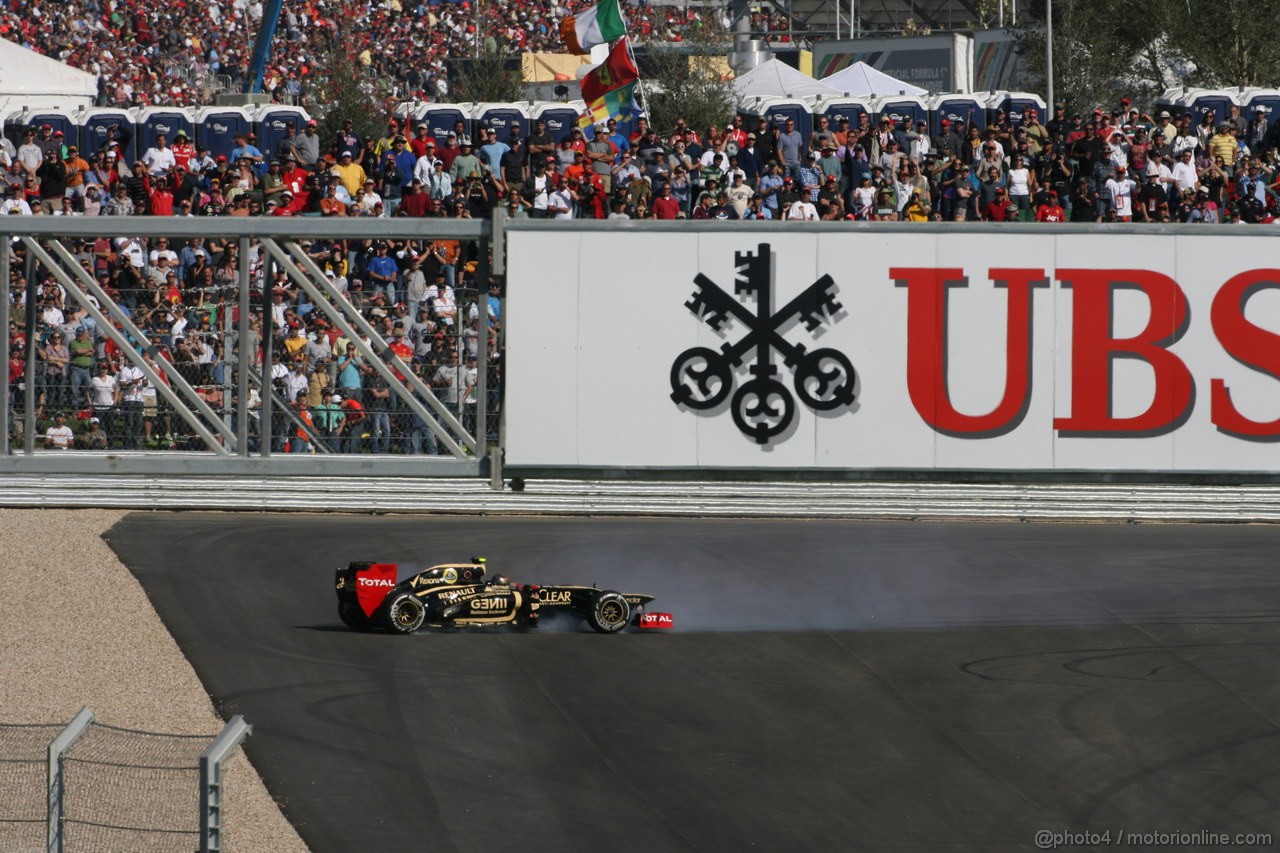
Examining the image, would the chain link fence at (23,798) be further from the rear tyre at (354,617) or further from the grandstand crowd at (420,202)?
the grandstand crowd at (420,202)

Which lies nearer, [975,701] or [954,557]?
[975,701]

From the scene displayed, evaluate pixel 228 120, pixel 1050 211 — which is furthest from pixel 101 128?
pixel 1050 211

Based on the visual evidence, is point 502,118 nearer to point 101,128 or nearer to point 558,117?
point 558,117

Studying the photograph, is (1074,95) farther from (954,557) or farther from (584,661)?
(584,661)

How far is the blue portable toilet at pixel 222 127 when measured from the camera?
30.4 m

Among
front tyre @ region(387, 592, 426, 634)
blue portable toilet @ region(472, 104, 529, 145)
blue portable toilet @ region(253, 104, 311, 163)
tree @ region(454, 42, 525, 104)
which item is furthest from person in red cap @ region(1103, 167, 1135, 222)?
tree @ region(454, 42, 525, 104)

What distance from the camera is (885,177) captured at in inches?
1027

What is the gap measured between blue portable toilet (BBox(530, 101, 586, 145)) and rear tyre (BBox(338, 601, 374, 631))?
Answer: 1966 centimetres

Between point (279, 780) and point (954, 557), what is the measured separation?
24.9 feet

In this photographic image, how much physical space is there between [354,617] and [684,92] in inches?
1136

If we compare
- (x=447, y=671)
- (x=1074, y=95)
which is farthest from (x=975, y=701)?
(x=1074, y=95)

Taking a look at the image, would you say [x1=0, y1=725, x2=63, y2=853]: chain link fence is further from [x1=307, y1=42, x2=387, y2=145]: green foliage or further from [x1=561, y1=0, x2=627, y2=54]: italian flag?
[x1=307, y1=42, x2=387, y2=145]: green foliage

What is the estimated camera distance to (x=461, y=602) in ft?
38.8

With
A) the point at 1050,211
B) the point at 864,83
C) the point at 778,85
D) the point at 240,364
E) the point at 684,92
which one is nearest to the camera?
the point at 240,364
